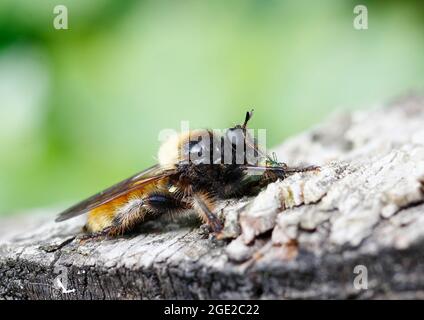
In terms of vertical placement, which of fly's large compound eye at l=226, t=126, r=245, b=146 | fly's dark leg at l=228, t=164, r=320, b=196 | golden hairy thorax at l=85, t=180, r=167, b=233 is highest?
fly's large compound eye at l=226, t=126, r=245, b=146

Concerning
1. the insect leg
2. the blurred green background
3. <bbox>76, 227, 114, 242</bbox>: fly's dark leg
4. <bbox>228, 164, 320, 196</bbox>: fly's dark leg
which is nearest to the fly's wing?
<bbox>76, 227, 114, 242</bbox>: fly's dark leg

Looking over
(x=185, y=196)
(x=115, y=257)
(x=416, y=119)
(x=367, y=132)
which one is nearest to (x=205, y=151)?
(x=185, y=196)

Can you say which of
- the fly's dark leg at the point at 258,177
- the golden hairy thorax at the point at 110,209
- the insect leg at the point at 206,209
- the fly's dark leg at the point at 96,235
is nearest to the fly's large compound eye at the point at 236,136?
the fly's dark leg at the point at 258,177

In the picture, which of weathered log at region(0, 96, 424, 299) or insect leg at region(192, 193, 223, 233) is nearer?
weathered log at region(0, 96, 424, 299)

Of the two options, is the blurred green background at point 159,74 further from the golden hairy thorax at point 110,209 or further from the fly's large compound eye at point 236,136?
the fly's large compound eye at point 236,136

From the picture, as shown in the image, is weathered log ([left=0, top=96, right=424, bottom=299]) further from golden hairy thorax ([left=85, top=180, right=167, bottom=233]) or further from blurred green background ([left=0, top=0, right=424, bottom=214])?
blurred green background ([left=0, top=0, right=424, bottom=214])

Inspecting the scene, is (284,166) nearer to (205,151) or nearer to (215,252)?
(205,151)
